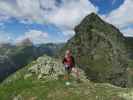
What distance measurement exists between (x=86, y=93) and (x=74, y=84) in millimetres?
5798

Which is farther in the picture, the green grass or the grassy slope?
the green grass

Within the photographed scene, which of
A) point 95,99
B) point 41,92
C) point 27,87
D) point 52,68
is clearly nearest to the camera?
point 95,99

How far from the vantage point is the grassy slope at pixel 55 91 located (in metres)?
39.4

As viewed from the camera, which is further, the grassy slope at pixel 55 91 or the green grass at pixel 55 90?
the green grass at pixel 55 90

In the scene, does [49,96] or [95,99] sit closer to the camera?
[95,99]

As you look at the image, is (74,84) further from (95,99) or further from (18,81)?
(18,81)

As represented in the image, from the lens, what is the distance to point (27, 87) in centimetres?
4928

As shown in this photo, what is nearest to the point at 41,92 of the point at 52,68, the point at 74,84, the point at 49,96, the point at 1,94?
the point at 49,96

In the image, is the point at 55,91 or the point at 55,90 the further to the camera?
the point at 55,90

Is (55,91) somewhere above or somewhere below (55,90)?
Result: below

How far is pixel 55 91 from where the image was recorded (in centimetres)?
4303

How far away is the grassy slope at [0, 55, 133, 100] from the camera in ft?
129

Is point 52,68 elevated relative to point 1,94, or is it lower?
elevated

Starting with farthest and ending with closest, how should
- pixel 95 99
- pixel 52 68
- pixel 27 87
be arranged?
pixel 52 68, pixel 27 87, pixel 95 99
